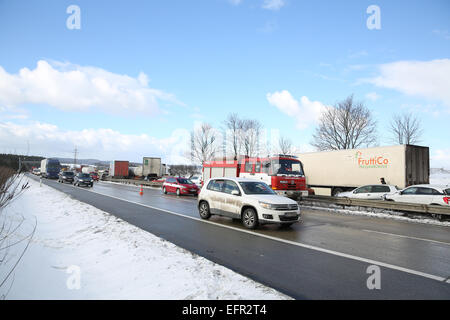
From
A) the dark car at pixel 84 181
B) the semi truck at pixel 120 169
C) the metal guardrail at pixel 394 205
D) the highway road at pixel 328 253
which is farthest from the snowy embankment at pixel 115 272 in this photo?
the semi truck at pixel 120 169

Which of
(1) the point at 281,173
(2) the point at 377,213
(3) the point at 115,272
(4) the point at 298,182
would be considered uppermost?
(1) the point at 281,173

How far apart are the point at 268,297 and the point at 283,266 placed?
73.3 inches

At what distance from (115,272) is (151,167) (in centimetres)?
4341

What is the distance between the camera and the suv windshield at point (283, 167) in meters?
16.6

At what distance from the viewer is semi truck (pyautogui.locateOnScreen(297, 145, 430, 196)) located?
17.5 meters

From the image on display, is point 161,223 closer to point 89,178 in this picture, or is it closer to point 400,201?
point 400,201

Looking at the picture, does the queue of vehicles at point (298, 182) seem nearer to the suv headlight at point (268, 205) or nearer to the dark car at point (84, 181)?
the suv headlight at point (268, 205)

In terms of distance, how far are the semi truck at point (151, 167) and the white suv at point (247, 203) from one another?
121ft

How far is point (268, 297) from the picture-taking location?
13.0 feet

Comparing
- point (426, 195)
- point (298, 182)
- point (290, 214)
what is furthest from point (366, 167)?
point (290, 214)

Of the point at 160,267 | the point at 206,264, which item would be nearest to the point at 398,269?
the point at 206,264

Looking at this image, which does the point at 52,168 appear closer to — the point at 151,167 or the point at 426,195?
the point at 151,167

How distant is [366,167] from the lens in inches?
765

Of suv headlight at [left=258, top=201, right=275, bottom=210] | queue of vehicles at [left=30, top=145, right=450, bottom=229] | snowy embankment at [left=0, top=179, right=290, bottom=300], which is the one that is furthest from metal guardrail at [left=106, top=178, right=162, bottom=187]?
snowy embankment at [left=0, top=179, right=290, bottom=300]
